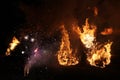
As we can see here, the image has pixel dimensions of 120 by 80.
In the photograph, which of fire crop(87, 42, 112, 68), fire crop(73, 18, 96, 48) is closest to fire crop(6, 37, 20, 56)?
fire crop(73, 18, 96, 48)

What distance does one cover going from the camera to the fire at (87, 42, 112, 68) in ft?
81.8

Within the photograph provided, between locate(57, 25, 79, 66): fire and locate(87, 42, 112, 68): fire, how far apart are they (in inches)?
53.5

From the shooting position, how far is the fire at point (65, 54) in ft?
83.9

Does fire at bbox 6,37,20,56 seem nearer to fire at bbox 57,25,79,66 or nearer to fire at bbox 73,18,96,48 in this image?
fire at bbox 57,25,79,66

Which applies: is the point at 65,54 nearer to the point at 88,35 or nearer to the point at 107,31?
the point at 88,35

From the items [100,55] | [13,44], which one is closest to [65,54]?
[100,55]

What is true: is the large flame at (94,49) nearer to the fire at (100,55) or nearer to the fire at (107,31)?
the fire at (100,55)

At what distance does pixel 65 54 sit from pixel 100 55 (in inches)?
114

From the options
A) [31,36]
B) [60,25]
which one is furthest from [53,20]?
[31,36]

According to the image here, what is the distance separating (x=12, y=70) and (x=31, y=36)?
3395 mm

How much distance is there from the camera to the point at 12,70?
27562 millimetres

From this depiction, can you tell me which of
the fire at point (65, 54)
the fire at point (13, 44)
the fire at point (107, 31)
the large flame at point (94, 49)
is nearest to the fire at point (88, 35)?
the large flame at point (94, 49)

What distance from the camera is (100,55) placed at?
25.0 metres

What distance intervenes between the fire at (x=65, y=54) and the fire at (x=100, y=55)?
1.36 meters
